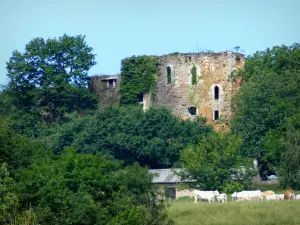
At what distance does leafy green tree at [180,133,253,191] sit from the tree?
572 inches

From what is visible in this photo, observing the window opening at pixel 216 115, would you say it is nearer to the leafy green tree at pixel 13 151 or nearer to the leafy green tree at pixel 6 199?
the leafy green tree at pixel 13 151

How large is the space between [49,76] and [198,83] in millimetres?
7841

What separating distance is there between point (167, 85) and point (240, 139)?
12689mm

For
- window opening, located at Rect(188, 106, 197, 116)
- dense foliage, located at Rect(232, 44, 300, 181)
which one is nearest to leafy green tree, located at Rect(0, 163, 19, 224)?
dense foliage, located at Rect(232, 44, 300, 181)

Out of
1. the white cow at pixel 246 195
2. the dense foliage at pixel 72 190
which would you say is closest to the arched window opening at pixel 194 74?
the white cow at pixel 246 195

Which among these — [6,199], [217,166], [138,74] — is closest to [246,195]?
[217,166]

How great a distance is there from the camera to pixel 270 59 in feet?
226

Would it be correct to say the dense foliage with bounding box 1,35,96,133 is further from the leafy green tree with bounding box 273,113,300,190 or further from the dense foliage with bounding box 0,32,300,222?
the leafy green tree with bounding box 273,113,300,190

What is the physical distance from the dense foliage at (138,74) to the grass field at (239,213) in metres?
21.8

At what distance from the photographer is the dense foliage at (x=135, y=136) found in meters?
66.5

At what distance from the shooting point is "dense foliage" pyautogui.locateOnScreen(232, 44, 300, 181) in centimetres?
6281

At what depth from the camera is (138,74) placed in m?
71.7

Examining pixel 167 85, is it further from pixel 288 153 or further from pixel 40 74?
pixel 288 153

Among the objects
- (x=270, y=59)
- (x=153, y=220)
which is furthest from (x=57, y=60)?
(x=153, y=220)
